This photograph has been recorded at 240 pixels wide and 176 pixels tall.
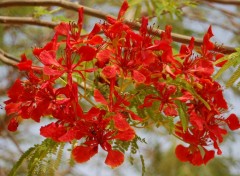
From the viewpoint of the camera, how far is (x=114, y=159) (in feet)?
6.26

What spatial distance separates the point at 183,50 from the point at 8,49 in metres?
3.35

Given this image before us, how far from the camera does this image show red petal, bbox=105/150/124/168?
1901 millimetres

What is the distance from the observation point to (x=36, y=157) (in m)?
2.00

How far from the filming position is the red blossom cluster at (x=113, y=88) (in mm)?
1832

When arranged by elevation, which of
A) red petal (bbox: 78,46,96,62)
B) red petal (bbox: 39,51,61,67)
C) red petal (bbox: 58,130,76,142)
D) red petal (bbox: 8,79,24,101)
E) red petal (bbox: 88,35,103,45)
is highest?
red petal (bbox: 88,35,103,45)

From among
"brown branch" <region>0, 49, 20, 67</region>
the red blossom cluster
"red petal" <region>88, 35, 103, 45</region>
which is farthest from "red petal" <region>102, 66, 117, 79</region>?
"brown branch" <region>0, 49, 20, 67</region>

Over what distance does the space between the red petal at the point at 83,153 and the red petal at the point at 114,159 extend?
0.06m

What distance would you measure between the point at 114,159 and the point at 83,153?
114mm

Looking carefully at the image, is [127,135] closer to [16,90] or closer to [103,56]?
[103,56]

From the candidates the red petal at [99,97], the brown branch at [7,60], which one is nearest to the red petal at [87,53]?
the red petal at [99,97]

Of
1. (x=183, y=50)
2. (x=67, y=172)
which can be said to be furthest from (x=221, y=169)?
(x=183, y=50)

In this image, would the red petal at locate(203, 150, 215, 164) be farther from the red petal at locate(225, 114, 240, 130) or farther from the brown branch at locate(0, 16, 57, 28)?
the brown branch at locate(0, 16, 57, 28)

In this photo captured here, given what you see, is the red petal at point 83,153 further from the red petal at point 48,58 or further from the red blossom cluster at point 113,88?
the red petal at point 48,58

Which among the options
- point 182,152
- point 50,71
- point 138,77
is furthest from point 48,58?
point 182,152
